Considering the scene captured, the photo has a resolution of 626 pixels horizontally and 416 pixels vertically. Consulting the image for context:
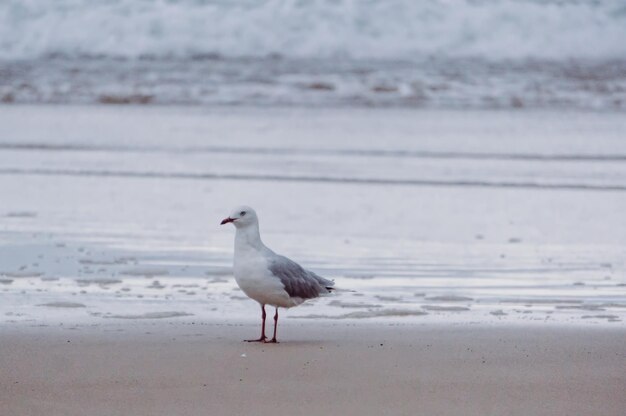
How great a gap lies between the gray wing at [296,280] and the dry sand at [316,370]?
0.17 meters

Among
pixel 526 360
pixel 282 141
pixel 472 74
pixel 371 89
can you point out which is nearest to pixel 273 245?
pixel 526 360

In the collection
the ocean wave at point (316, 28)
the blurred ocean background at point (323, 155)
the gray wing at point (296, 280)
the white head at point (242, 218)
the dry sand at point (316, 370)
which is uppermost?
the ocean wave at point (316, 28)

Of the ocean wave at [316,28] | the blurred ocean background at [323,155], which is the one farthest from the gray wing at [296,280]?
the ocean wave at [316,28]

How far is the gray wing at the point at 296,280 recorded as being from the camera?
5.59 metres

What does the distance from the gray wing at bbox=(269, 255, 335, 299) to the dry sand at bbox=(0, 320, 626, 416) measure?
6.8 inches

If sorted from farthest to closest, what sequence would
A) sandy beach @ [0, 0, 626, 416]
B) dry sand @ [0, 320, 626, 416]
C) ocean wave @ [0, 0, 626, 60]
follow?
ocean wave @ [0, 0, 626, 60]
sandy beach @ [0, 0, 626, 416]
dry sand @ [0, 320, 626, 416]

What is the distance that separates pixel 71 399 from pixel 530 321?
247 cm

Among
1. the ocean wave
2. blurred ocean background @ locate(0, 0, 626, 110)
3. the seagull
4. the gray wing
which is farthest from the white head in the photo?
the ocean wave

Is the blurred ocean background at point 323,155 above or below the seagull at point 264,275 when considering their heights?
above

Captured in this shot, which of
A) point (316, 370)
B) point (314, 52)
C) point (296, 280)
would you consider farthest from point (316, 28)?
point (316, 370)

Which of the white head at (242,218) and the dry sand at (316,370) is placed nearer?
the dry sand at (316,370)

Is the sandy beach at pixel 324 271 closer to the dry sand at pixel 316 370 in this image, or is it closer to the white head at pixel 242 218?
the dry sand at pixel 316 370

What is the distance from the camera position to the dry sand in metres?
4.07

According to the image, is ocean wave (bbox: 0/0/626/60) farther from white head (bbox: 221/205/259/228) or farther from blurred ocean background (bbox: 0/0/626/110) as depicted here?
white head (bbox: 221/205/259/228)
